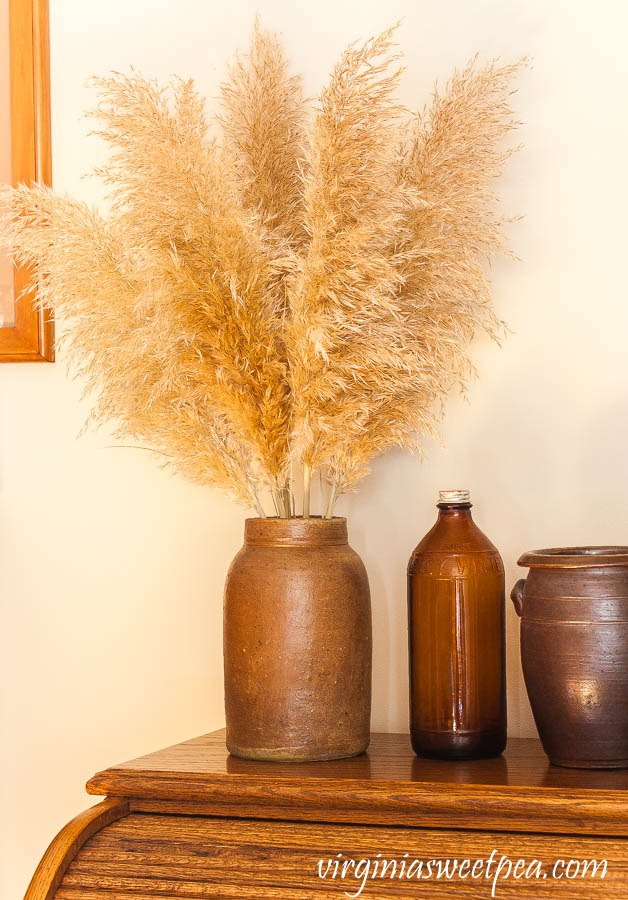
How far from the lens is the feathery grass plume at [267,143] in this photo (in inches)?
50.2

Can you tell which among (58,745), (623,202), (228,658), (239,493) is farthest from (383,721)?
(623,202)

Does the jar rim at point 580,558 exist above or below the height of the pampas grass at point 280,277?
below

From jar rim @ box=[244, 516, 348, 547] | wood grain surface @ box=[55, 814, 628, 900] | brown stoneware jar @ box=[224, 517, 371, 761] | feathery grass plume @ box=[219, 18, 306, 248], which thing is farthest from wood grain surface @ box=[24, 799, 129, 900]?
feathery grass plume @ box=[219, 18, 306, 248]

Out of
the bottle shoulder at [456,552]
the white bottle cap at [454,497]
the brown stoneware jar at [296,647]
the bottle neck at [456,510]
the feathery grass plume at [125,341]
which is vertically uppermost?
the feathery grass plume at [125,341]

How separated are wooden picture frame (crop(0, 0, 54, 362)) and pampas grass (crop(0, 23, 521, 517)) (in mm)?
343


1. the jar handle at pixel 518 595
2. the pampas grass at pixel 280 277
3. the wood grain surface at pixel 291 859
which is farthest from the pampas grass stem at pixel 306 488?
the wood grain surface at pixel 291 859

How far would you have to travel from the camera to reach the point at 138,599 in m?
1.52

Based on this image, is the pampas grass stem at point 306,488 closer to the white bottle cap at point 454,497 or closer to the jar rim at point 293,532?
the jar rim at point 293,532

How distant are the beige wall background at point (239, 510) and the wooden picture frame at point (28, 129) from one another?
22mm

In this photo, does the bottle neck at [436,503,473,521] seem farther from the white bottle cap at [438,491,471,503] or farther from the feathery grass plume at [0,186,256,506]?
the feathery grass plume at [0,186,256,506]

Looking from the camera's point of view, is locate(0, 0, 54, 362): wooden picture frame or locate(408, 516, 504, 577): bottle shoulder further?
locate(0, 0, 54, 362): wooden picture frame

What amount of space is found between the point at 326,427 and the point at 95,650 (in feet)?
2.16

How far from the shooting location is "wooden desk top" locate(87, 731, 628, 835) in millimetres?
933

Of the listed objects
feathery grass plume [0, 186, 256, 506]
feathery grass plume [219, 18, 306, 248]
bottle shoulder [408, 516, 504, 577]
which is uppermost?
feathery grass plume [219, 18, 306, 248]
